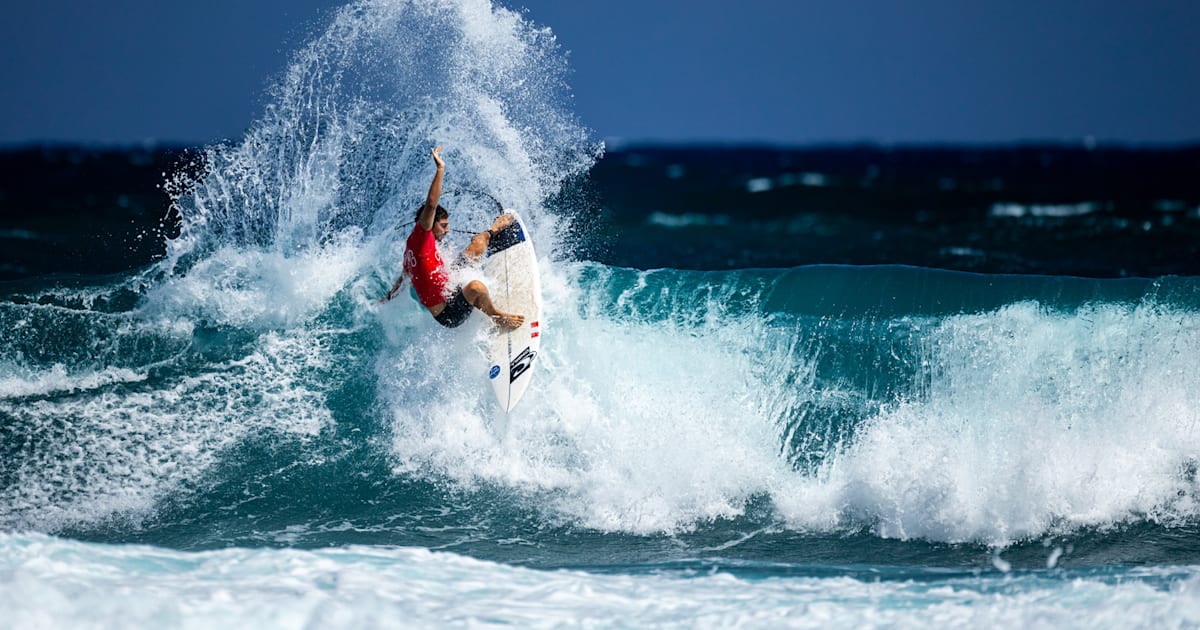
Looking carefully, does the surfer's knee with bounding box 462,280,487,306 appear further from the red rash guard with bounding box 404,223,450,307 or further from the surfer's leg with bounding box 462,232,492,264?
the surfer's leg with bounding box 462,232,492,264

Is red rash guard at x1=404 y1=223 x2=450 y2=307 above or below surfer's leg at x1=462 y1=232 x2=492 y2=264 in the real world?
below

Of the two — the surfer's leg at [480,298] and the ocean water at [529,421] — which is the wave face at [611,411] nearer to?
the ocean water at [529,421]

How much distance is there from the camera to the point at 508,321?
789cm

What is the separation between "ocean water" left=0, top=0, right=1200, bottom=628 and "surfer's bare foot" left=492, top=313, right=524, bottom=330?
14 cm

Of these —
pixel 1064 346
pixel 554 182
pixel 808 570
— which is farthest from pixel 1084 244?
pixel 808 570

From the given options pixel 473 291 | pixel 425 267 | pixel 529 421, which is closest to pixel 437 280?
pixel 425 267

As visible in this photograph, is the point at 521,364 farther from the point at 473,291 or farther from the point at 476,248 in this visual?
the point at 476,248

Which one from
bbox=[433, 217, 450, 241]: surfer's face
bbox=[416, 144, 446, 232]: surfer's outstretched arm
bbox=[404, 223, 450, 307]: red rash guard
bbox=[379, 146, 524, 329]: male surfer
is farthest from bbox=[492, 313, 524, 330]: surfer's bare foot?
bbox=[416, 144, 446, 232]: surfer's outstretched arm

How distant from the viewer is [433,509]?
722 cm

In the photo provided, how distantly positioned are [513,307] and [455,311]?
0.46m

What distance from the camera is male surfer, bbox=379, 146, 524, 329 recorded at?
24.5 feet

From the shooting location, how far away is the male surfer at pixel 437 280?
24.5 feet

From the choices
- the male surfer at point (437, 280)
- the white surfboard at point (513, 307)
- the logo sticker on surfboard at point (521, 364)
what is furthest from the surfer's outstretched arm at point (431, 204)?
the logo sticker on surfboard at point (521, 364)

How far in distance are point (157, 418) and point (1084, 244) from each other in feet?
54.3
